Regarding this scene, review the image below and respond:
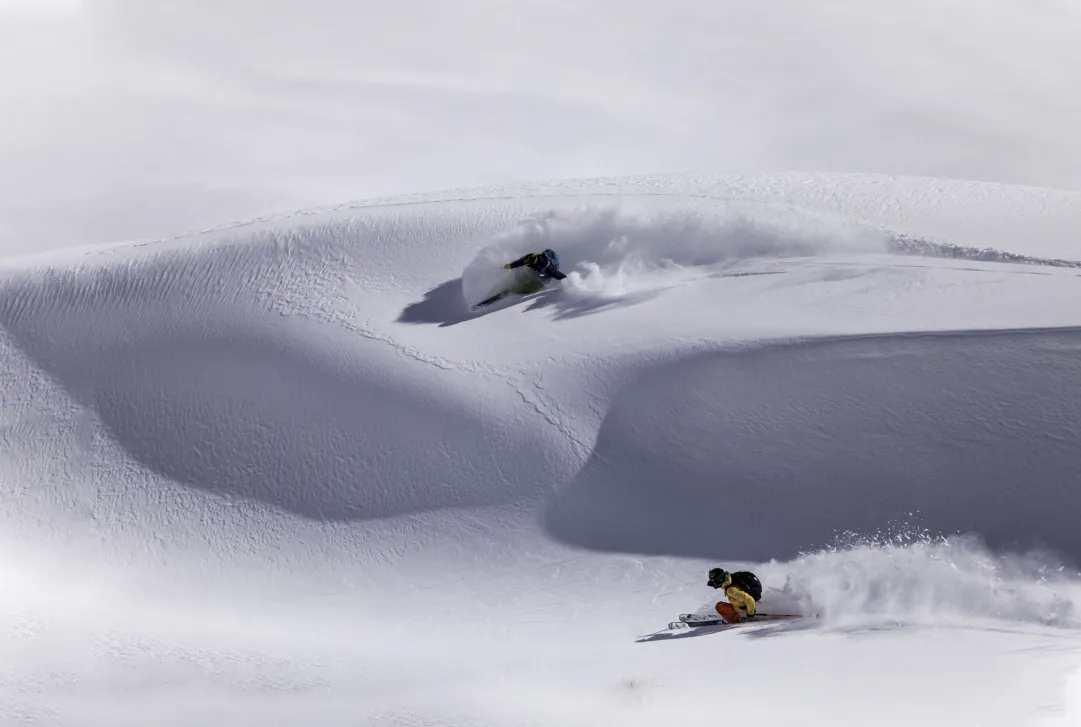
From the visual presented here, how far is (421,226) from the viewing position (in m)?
17.9

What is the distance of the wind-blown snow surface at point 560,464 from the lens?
414 inches

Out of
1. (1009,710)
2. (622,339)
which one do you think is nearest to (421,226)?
(622,339)

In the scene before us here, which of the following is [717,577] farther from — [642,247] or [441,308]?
[441,308]

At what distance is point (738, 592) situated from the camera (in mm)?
10922

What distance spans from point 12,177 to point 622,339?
31922mm

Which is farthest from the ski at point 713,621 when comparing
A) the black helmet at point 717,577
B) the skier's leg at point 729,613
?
the black helmet at point 717,577

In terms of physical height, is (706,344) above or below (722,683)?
above

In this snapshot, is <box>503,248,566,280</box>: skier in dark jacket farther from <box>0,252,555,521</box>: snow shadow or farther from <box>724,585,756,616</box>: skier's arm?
<box>724,585,756,616</box>: skier's arm

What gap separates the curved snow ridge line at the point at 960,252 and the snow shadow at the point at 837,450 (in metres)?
1.91

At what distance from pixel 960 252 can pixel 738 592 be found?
7076 mm

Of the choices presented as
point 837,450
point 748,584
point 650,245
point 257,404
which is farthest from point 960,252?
point 257,404

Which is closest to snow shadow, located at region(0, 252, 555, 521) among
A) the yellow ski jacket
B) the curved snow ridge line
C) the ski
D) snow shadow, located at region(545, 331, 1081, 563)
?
snow shadow, located at region(545, 331, 1081, 563)

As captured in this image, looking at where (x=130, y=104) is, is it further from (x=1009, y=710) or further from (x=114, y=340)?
(x=1009, y=710)

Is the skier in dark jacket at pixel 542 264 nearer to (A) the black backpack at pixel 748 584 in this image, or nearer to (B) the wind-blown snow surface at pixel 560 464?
(B) the wind-blown snow surface at pixel 560 464
